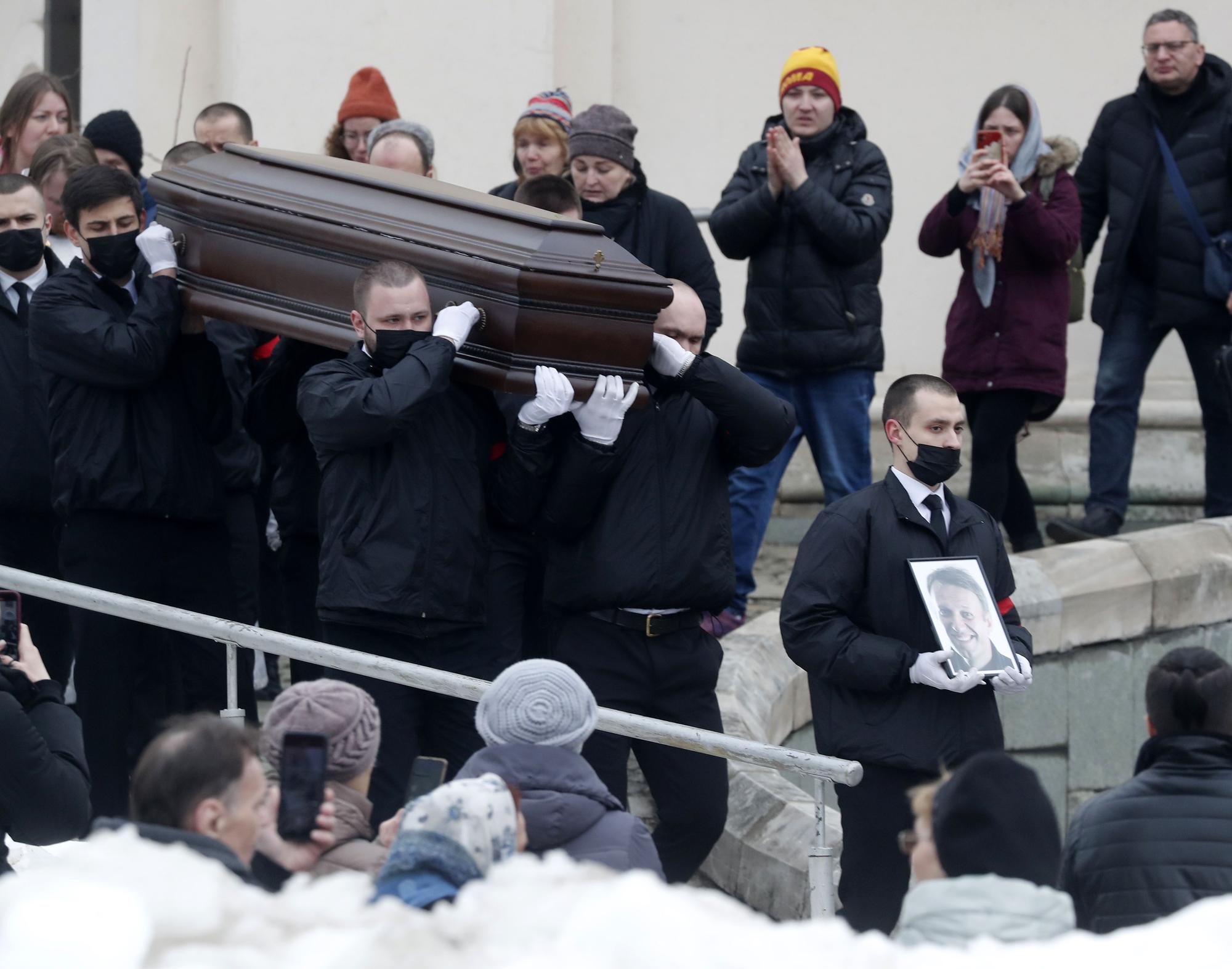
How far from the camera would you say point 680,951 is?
7.98 ft

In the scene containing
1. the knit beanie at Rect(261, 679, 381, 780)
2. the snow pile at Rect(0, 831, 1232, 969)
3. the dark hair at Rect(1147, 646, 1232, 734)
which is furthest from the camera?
the dark hair at Rect(1147, 646, 1232, 734)

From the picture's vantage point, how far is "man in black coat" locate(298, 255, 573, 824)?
433 cm

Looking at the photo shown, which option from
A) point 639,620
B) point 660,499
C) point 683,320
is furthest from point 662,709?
point 683,320

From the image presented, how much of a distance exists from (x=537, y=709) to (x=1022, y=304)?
4072 millimetres

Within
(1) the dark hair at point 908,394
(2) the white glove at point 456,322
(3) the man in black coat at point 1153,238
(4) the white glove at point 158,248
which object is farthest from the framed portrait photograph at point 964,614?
(3) the man in black coat at point 1153,238

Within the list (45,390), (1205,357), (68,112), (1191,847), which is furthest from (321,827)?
(1205,357)

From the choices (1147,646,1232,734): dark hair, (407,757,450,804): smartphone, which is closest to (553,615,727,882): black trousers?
(1147,646,1232,734): dark hair

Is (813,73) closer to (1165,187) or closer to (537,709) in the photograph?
(1165,187)

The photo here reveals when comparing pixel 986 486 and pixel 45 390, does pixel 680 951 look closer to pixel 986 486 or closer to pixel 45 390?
pixel 45 390

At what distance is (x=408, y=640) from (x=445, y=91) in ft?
14.3

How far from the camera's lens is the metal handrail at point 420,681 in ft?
13.0

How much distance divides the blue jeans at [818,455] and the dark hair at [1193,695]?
243 cm

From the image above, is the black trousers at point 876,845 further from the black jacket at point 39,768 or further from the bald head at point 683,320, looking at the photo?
the black jacket at point 39,768

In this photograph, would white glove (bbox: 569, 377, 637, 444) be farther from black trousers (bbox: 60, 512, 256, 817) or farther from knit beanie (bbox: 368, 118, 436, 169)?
knit beanie (bbox: 368, 118, 436, 169)
